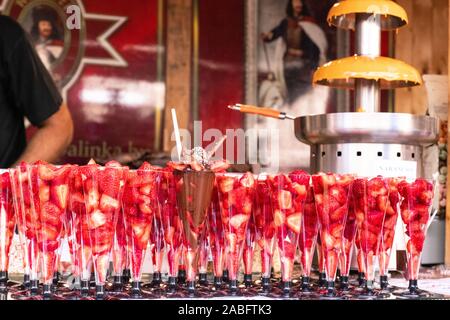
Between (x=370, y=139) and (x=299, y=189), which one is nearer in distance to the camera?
(x=299, y=189)

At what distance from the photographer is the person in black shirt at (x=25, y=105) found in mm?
2791

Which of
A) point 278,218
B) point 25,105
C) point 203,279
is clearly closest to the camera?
point 278,218

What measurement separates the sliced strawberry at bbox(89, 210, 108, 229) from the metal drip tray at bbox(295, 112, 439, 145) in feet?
2.74

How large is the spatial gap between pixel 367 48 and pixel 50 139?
1405 mm

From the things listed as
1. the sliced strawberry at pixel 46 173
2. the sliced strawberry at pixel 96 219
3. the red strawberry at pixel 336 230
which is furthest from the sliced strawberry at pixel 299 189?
the sliced strawberry at pixel 46 173

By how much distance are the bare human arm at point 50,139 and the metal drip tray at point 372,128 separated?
4.09 ft

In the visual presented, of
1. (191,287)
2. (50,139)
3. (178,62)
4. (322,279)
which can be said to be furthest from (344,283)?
(178,62)

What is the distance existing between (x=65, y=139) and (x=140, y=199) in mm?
1532

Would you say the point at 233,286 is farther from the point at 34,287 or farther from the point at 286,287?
the point at 34,287

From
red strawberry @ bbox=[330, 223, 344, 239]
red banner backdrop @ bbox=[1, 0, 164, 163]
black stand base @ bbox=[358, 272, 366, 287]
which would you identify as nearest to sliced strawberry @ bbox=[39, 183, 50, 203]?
red strawberry @ bbox=[330, 223, 344, 239]

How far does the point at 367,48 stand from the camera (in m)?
2.20

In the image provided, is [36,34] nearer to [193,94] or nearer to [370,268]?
[193,94]

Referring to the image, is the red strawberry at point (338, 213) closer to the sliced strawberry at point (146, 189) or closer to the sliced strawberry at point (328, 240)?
the sliced strawberry at point (328, 240)

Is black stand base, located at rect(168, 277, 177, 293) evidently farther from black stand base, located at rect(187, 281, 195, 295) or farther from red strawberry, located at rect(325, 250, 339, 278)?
red strawberry, located at rect(325, 250, 339, 278)
